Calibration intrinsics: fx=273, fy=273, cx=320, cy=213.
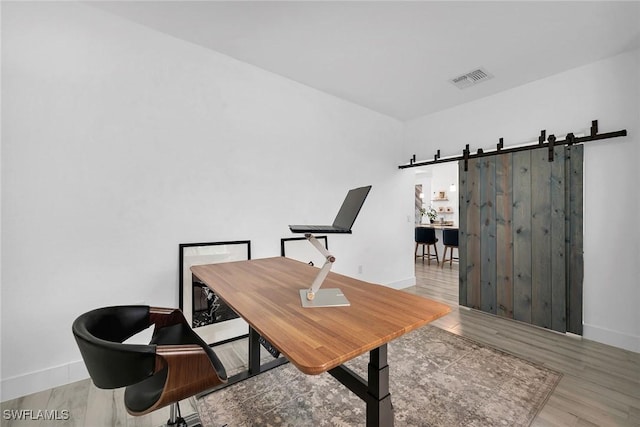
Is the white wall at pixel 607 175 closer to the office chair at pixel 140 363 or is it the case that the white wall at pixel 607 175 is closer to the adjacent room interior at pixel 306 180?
the adjacent room interior at pixel 306 180

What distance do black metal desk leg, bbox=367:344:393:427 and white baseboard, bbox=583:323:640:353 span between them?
9.83 feet

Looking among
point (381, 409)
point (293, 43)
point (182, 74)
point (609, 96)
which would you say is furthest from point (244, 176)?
point (609, 96)

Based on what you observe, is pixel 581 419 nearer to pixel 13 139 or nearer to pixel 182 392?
pixel 182 392

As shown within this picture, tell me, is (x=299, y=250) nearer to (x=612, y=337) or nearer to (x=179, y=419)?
(x=179, y=419)

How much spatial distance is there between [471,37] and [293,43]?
1.58 m

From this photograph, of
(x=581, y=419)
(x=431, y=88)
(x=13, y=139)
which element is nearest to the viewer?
(x=581, y=419)

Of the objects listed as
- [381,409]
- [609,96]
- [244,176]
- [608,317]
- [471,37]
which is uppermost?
[471,37]

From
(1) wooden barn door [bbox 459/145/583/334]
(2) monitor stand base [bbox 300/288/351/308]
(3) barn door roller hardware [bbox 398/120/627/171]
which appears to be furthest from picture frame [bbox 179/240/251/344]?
(3) barn door roller hardware [bbox 398/120/627/171]

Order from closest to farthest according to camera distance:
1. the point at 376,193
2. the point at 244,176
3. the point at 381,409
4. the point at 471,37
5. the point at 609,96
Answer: the point at 381,409 → the point at 471,37 → the point at 609,96 → the point at 244,176 → the point at 376,193

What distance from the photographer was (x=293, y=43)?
2525 mm

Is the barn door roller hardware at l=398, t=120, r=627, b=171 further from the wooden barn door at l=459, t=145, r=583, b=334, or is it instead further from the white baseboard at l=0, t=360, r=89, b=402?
the white baseboard at l=0, t=360, r=89, b=402

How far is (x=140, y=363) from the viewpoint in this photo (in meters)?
1.05

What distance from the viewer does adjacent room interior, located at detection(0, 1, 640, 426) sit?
74.8 inches

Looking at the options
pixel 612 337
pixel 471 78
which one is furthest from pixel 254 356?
pixel 471 78
